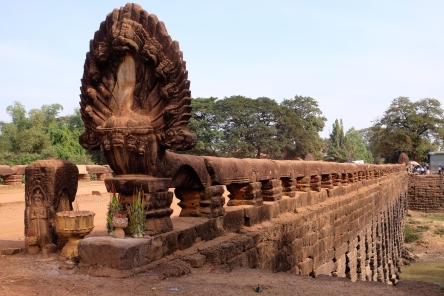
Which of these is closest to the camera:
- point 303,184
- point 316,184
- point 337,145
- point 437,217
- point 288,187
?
point 288,187

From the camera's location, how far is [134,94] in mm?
4883

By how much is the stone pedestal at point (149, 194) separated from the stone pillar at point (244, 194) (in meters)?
2.12

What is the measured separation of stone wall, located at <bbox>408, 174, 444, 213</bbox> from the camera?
35.4 metres

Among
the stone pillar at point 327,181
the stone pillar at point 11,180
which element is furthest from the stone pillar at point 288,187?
the stone pillar at point 11,180

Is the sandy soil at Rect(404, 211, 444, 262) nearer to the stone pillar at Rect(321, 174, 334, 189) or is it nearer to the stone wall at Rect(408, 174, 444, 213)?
the stone wall at Rect(408, 174, 444, 213)

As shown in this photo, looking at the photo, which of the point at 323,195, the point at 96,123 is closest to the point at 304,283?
the point at 96,123

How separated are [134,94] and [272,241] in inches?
119

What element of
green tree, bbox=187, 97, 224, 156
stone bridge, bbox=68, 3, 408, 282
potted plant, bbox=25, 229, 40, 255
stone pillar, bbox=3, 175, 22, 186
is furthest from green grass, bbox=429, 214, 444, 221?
potted plant, bbox=25, 229, 40, 255

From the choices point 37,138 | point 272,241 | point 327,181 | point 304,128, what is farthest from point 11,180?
point 304,128

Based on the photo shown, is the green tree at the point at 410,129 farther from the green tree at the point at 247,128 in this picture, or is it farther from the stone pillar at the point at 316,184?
the stone pillar at the point at 316,184

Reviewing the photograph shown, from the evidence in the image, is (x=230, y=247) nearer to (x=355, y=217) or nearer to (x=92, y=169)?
(x=355, y=217)

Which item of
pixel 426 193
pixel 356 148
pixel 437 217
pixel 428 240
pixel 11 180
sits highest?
pixel 356 148

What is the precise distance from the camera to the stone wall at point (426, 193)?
3544 cm

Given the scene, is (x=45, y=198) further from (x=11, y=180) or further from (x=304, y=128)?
(x=304, y=128)
